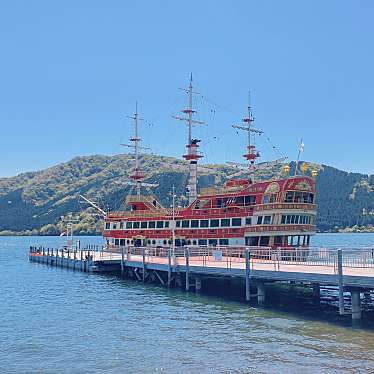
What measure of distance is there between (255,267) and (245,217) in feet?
44.1

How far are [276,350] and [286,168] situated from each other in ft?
90.7

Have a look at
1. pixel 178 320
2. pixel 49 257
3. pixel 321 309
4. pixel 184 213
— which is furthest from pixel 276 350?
pixel 49 257

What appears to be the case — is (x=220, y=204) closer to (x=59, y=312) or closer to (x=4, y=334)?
(x=59, y=312)

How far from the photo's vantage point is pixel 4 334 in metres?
26.9

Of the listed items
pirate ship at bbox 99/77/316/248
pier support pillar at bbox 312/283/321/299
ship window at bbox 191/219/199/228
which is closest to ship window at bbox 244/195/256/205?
pirate ship at bbox 99/77/316/248

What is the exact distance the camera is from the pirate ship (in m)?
44.1

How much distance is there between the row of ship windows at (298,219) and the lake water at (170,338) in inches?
435

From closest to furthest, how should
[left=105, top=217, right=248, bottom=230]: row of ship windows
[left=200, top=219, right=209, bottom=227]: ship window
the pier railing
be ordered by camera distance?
the pier railing
[left=105, top=217, right=248, bottom=230]: row of ship windows
[left=200, top=219, right=209, bottom=227]: ship window

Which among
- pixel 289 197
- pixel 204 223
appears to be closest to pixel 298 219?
pixel 289 197

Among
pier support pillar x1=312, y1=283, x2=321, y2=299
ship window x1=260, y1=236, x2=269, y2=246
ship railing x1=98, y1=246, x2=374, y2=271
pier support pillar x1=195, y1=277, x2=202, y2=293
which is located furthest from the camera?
ship window x1=260, y1=236, x2=269, y2=246

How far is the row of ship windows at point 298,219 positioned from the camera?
43812 mm

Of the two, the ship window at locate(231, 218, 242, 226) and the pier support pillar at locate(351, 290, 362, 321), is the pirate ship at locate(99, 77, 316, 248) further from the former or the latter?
the pier support pillar at locate(351, 290, 362, 321)

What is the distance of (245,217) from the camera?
46406mm

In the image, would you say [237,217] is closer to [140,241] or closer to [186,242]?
[186,242]
